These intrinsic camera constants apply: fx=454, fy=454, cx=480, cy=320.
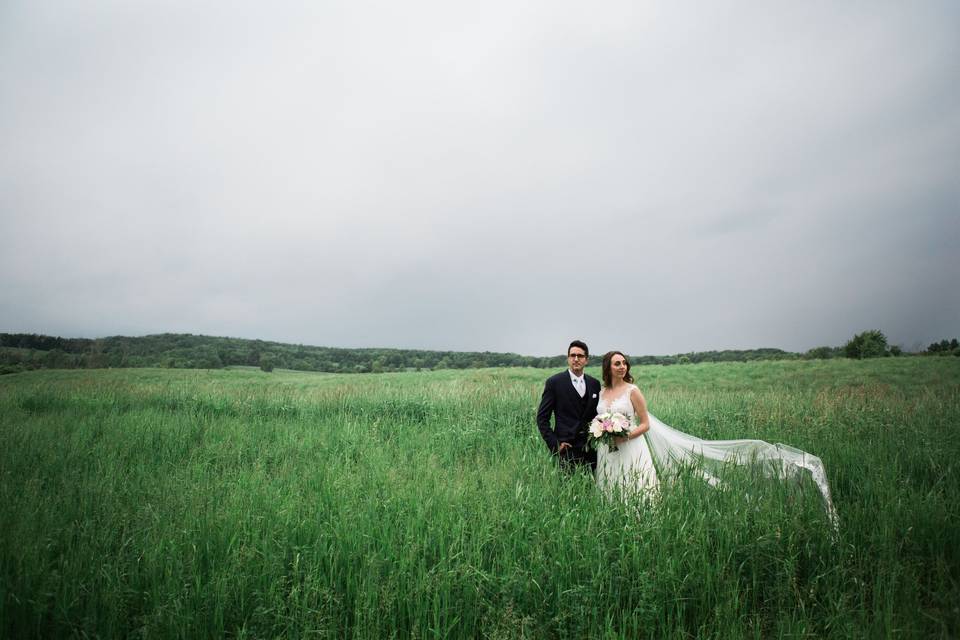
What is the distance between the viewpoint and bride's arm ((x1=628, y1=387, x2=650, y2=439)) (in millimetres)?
5949

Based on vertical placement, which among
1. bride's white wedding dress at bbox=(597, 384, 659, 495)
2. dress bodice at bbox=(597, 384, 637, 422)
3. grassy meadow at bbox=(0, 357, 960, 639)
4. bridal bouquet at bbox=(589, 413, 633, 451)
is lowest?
grassy meadow at bbox=(0, 357, 960, 639)

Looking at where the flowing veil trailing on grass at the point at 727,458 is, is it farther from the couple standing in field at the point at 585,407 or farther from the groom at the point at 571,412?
the groom at the point at 571,412

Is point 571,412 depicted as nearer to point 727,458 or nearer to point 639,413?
point 639,413

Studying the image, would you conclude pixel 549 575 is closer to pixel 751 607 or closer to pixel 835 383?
pixel 751 607

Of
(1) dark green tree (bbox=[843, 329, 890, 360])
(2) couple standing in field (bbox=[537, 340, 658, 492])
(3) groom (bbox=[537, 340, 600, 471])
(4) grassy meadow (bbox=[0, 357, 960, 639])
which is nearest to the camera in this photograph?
(4) grassy meadow (bbox=[0, 357, 960, 639])

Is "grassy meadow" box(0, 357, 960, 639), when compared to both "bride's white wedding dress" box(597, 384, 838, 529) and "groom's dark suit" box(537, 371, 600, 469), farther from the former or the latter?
"groom's dark suit" box(537, 371, 600, 469)

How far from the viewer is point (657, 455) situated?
22.0ft

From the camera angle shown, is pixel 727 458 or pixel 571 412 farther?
pixel 571 412

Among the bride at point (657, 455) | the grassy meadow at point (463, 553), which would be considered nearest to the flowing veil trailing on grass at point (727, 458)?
the bride at point (657, 455)

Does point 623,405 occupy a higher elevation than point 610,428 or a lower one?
higher

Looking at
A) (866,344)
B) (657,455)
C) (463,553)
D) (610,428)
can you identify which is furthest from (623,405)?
(866,344)

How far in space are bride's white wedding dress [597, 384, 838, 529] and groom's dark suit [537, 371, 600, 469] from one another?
20cm

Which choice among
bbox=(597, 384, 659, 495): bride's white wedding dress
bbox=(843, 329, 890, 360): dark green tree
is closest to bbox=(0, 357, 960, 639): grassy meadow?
bbox=(597, 384, 659, 495): bride's white wedding dress

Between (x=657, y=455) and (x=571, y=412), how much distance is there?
1.47 metres
